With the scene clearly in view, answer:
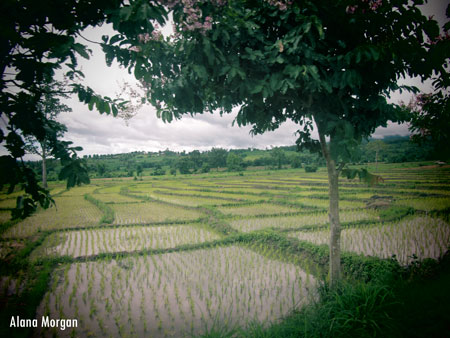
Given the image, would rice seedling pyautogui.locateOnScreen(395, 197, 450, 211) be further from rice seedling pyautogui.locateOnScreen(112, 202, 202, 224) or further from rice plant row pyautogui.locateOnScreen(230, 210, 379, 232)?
rice seedling pyautogui.locateOnScreen(112, 202, 202, 224)

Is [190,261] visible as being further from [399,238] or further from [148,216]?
[148,216]

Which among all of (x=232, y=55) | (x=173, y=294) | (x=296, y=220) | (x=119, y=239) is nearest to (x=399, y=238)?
(x=296, y=220)

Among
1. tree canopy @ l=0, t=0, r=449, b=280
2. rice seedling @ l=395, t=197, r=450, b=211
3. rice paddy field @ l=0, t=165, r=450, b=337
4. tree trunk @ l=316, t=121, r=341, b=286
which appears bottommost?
rice paddy field @ l=0, t=165, r=450, b=337

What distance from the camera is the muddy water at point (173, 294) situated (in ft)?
13.7

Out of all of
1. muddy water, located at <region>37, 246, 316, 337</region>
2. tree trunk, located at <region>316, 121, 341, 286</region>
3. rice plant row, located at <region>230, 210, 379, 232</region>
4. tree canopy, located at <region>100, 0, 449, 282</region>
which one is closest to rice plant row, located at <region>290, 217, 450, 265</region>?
rice plant row, located at <region>230, 210, 379, 232</region>

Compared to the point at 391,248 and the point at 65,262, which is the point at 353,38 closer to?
the point at 391,248

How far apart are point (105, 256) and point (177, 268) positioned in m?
2.74

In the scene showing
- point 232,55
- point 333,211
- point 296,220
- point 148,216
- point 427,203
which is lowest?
point 148,216

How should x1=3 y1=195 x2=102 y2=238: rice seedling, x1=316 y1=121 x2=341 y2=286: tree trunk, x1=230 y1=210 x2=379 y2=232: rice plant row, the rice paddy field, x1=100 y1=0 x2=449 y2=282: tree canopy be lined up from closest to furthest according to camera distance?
x1=100 y1=0 x2=449 y2=282: tree canopy, x1=316 y1=121 x2=341 y2=286: tree trunk, the rice paddy field, x1=3 y1=195 x2=102 y2=238: rice seedling, x1=230 y1=210 x2=379 y2=232: rice plant row

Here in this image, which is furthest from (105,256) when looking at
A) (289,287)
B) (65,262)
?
(289,287)

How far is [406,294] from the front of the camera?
351 cm

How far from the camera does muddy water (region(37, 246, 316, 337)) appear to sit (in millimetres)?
4172

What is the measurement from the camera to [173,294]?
5.25 metres

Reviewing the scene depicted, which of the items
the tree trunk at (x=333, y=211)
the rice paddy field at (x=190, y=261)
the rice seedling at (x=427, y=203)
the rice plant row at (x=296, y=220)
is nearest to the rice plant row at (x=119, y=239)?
the rice paddy field at (x=190, y=261)
